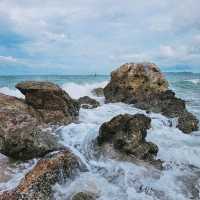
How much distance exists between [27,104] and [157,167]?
20.5 ft

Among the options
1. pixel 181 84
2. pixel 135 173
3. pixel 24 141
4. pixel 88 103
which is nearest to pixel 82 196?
pixel 135 173

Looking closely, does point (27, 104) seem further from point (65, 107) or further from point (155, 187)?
point (155, 187)

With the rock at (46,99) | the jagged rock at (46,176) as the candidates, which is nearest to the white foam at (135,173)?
the jagged rock at (46,176)

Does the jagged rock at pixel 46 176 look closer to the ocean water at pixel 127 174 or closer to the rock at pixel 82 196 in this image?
the ocean water at pixel 127 174

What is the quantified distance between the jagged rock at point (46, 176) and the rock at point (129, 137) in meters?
1.40

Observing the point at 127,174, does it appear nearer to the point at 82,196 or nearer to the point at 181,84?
the point at 82,196

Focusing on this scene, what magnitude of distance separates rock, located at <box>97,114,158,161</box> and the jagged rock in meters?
1.40

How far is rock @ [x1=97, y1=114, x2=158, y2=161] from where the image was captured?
28.6ft

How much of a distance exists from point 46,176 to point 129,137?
2.89 metres

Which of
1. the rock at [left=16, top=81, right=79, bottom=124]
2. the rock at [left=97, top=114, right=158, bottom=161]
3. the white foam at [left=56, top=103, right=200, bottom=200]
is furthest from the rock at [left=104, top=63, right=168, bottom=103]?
the rock at [left=97, top=114, right=158, bottom=161]

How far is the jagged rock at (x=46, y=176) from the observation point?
6.23 metres

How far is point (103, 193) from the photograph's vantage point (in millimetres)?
6676

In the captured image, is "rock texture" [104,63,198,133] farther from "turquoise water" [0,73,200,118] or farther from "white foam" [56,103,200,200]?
"white foam" [56,103,200,200]

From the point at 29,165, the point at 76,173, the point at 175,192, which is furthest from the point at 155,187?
the point at 29,165
